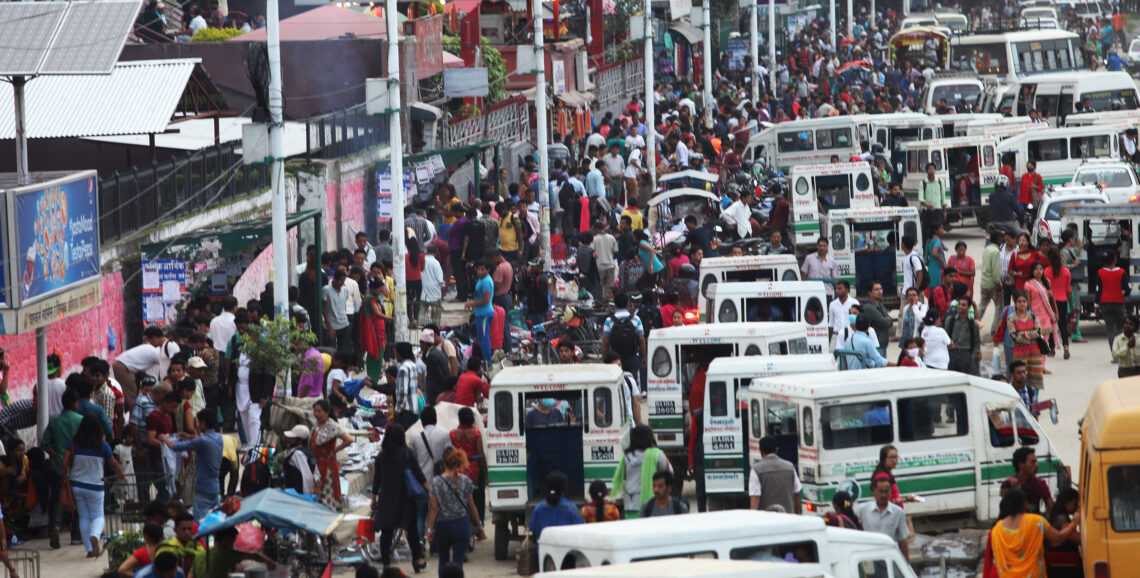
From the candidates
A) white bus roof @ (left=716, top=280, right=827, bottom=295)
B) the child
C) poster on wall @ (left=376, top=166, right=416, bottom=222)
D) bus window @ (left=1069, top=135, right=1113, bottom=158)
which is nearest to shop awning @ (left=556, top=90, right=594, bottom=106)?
bus window @ (left=1069, top=135, right=1113, bottom=158)

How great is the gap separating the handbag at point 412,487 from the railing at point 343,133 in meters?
13.3

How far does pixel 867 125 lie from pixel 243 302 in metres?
18.9

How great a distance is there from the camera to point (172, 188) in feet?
71.0

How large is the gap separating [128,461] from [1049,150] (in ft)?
76.3

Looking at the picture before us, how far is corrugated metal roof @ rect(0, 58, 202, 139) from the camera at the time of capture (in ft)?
67.4

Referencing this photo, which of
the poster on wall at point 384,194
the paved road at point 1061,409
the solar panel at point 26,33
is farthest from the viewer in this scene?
the poster on wall at point 384,194

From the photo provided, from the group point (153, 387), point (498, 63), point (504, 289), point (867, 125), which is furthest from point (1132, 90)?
point (153, 387)

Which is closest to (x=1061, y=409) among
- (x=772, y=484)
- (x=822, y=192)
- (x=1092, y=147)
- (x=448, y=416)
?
(x=448, y=416)

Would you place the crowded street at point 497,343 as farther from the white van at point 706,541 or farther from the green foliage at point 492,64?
the green foliage at point 492,64

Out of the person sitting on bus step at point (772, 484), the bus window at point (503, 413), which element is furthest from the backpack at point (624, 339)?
the person sitting on bus step at point (772, 484)

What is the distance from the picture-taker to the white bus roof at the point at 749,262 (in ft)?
70.5

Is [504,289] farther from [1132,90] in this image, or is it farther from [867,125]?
[1132,90]

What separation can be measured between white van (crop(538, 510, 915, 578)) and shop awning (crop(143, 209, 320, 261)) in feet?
35.8

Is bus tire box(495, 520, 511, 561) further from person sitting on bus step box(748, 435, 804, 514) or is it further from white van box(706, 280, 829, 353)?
white van box(706, 280, 829, 353)
